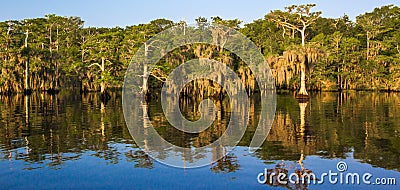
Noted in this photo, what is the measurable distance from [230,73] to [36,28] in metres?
34.3

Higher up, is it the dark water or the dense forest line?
the dense forest line

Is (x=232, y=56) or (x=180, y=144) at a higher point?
(x=232, y=56)

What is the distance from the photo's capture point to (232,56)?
168 ft

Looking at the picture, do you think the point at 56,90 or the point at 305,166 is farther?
the point at 56,90

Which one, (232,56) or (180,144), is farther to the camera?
(232,56)

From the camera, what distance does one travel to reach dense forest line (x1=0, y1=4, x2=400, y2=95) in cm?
4922

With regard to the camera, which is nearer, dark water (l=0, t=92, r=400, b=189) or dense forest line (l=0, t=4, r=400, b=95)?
dark water (l=0, t=92, r=400, b=189)

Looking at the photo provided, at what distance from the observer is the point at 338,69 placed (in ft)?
205

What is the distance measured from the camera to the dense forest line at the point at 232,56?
4922cm

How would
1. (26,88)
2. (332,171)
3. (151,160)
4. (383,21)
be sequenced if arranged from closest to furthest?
1. (332,171)
2. (151,160)
3. (26,88)
4. (383,21)

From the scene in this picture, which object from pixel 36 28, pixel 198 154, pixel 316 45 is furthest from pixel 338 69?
pixel 198 154

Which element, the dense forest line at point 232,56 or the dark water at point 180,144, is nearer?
the dark water at point 180,144

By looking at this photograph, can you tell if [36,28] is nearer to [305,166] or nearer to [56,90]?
[56,90]

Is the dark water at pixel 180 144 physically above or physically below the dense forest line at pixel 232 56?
below
